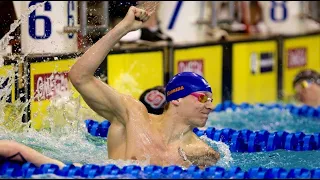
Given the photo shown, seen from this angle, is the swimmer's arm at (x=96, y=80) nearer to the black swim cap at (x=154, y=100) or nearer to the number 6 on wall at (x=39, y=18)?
the black swim cap at (x=154, y=100)

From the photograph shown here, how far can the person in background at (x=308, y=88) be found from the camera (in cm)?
720

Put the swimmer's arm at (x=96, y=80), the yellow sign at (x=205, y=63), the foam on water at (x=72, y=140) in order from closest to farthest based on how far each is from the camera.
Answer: the swimmer's arm at (x=96, y=80)
the foam on water at (x=72, y=140)
the yellow sign at (x=205, y=63)

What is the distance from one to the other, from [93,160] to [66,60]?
1.36m

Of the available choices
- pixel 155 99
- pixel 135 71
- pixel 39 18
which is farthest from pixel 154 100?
pixel 135 71

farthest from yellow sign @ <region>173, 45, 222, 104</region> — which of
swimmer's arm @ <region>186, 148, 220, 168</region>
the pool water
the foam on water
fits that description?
swimmer's arm @ <region>186, 148, 220, 168</region>

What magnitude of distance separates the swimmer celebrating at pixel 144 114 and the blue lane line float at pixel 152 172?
0.90 feet

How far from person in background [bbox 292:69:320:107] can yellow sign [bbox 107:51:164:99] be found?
1172 millimetres

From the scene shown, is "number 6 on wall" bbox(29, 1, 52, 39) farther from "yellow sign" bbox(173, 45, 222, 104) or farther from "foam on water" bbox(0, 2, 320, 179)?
"yellow sign" bbox(173, 45, 222, 104)

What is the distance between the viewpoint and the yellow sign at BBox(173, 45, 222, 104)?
7.12m

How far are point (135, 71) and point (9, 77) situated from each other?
138cm

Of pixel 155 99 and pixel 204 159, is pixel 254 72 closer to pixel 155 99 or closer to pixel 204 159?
pixel 155 99

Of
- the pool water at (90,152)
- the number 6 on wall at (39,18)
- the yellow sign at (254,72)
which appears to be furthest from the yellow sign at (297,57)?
the pool water at (90,152)

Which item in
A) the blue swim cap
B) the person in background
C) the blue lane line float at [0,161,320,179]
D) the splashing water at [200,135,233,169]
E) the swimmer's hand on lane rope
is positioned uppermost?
the swimmer's hand on lane rope

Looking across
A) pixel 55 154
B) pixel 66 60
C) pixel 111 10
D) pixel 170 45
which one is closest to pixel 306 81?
pixel 170 45
